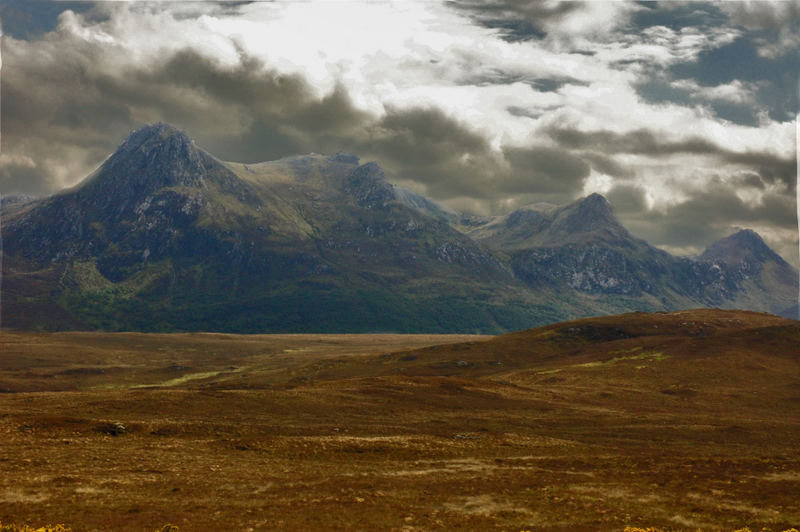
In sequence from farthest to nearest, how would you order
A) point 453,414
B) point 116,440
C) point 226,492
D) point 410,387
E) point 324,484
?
point 410,387 < point 453,414 < point 116,440 < point 324,484 < point 226,492

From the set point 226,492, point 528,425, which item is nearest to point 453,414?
point 528,425

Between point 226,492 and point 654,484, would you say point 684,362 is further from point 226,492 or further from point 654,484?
point 226,492

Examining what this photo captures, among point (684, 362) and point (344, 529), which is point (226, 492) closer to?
point (344, 529)

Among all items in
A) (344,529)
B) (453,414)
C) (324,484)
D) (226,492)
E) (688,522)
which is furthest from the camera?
(453,414)

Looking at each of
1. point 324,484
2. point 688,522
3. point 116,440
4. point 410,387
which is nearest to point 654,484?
point 688,522

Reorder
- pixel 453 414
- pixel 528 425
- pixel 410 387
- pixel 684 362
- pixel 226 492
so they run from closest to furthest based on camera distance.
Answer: pixel 226 492
pixel 528 425
pixel 453 414
pixel 410 387
pixel 684 362

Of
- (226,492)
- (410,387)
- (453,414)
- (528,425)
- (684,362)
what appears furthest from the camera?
(684,362)

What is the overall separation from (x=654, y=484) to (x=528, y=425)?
4020 cm

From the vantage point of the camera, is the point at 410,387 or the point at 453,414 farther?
the point at 410,387

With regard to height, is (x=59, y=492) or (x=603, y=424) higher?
(x=59, y=492)

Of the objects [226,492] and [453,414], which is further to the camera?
[453,414]

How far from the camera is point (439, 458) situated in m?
70.8

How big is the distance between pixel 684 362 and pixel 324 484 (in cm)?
15399

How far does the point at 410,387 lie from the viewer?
12725cm
